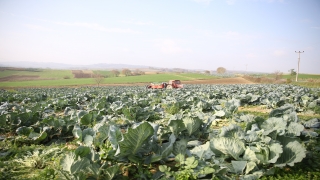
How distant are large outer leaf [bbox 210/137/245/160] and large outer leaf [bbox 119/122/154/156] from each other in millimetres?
1191

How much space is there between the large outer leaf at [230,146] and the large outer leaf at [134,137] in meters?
1.19

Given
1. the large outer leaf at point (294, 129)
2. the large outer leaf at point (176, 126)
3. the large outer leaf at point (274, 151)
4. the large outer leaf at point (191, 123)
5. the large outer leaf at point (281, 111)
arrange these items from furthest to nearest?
the large outer leaf at point (281, 111) → the large outer leaf at point (191, 123) → the large outer leaf at point (176, 126) → the large outer leaf at point (294, 129) → the large outer leaf at point (274, 151)

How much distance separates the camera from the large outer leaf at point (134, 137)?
8.34 ft

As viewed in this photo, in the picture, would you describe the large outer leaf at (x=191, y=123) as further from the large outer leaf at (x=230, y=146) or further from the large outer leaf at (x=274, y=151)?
the large outer leaf at (x=274, y=151)

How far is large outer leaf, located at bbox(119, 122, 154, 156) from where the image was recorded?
254 cm

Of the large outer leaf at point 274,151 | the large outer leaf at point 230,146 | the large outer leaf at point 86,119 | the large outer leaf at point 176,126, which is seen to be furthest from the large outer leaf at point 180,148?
the large outer leaf at point 86,119

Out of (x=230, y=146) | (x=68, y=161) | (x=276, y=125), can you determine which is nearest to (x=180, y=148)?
(x=230, y=146)

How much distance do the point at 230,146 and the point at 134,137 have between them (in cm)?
156

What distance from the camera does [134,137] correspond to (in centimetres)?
261

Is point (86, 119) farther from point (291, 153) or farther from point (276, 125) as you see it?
point (291, 153)

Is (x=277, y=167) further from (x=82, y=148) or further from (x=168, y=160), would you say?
(x=82, y=148)

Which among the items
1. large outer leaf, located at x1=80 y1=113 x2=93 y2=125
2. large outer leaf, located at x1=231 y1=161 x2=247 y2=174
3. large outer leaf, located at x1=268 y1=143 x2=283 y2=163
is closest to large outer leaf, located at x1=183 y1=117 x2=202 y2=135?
large outer leaf, located at x1=231 y1=161 x2=247 y2=174

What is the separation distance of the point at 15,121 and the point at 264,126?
6.83 metres

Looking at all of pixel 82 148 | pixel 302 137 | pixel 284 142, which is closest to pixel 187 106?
pixel 302 137
